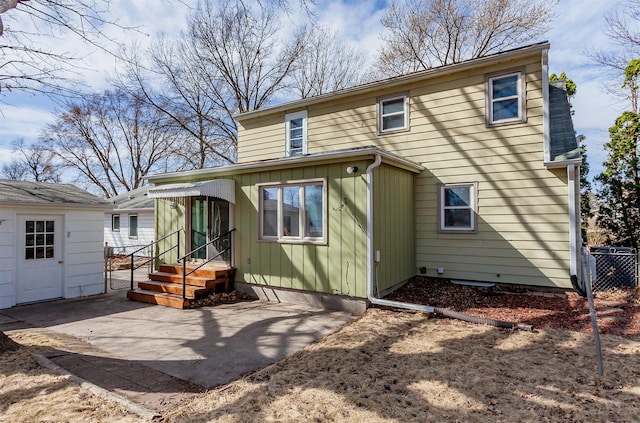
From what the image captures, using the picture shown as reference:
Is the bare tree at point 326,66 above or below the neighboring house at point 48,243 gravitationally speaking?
above

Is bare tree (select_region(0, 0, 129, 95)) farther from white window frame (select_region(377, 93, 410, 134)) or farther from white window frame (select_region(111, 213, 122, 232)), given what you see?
white window frame (select_region(111, 213, 122, 232))

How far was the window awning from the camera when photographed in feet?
24.9

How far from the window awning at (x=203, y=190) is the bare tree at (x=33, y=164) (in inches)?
1172

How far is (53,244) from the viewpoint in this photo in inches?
312

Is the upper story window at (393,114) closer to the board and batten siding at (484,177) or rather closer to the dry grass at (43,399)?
the board and batten siding at (484,177)

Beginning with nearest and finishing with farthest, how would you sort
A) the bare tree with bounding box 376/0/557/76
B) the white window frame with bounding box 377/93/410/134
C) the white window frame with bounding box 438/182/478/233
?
the white window frame with bounding box 438/182/478/233 < the white window frame with bounding box 377/93/410/134 < the bare tree with bounding box 376/0/557/76

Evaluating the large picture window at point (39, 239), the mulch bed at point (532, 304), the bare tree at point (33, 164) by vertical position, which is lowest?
the mulch bed at point (532, 304)

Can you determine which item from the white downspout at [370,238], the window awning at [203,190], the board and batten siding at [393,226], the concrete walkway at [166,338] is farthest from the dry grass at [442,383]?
the window awning at [203,190]

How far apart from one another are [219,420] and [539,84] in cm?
842

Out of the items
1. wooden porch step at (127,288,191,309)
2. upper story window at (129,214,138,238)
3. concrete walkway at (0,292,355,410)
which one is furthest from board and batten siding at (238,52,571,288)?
upper story window at (129,214,138,238)

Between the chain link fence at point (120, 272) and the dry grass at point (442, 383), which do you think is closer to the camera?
the dry grass at point (442, 383)

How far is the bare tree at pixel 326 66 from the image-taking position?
19688 mm

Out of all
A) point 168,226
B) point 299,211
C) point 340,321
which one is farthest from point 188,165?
point 340,321

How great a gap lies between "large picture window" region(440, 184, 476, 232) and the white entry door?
9250 mm
